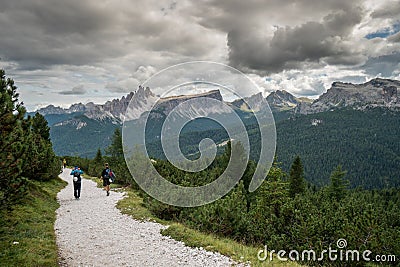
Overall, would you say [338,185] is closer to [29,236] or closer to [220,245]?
[220,245]

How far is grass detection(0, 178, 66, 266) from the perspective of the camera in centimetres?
902

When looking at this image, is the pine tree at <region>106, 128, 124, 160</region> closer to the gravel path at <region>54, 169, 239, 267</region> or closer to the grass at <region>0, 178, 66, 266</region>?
the grass at <region>0, 178, 66, 266</region>

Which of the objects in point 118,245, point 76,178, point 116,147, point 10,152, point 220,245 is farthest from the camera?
point 116,147

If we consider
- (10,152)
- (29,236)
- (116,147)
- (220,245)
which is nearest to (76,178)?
(29,236)

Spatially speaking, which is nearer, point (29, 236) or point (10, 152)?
point (10, 152)

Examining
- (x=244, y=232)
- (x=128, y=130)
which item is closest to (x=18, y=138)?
(x=128, y=130)

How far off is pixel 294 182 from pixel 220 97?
1908 inches

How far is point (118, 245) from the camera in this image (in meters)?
11.7

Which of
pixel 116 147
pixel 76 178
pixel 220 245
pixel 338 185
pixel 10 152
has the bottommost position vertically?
pixel 338 185

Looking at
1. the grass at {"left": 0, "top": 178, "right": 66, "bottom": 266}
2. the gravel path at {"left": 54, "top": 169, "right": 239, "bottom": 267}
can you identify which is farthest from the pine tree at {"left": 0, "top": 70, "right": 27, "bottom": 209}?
the gravel path at {"left": 54, "top": 169, "right": 239, "bottom": 267}

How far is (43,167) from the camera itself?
26531 mm

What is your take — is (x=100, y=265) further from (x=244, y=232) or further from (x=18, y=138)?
(x=244, y=232)

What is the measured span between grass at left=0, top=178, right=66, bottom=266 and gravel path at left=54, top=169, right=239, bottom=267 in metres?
0.43

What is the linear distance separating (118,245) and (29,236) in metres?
3.53
